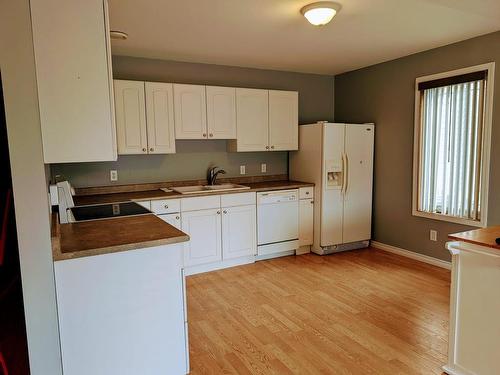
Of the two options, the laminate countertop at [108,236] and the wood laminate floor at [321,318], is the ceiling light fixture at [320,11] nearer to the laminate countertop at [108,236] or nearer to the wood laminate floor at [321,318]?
the laminate countertop at [108,236]

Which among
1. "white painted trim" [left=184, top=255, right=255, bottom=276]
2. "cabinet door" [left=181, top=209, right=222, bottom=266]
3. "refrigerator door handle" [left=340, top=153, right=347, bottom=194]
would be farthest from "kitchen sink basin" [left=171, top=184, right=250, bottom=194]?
"refrigerator door handle" [left=340, top=153, right=347, bottom=194]

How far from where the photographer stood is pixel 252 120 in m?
4.36

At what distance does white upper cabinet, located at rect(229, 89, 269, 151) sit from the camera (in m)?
4.27

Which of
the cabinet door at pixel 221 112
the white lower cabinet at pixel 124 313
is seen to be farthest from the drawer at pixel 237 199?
the white lower cabinet at pixel 124 313

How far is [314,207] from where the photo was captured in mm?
4496

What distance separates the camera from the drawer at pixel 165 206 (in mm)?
3598

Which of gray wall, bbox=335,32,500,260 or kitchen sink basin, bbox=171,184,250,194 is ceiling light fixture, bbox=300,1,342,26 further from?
kitchen sink basin, bbox=171,184,250,194

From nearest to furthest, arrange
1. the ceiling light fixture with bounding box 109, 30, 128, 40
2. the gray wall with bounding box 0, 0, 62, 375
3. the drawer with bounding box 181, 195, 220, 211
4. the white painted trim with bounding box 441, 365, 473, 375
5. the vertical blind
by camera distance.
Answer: the gray wall with bounding box 0, 0, 62, 375
the white painted trim with bounding box 441, 365, 473, 375
the ceiling light fixture with bounding box 109, 30, 128, 40
the vertical blind
the drawer with bounding box 181, 195, 220, 211

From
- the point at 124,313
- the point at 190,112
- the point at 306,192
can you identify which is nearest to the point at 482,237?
the point at 124,313

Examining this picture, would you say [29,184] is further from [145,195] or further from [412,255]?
[412,255]

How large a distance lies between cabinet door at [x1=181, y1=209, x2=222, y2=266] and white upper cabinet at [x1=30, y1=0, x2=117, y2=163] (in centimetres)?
194

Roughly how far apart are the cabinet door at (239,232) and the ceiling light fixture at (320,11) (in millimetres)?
2116

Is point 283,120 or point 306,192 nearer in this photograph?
point 306,192

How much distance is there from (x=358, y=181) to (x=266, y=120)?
4.62 ft
